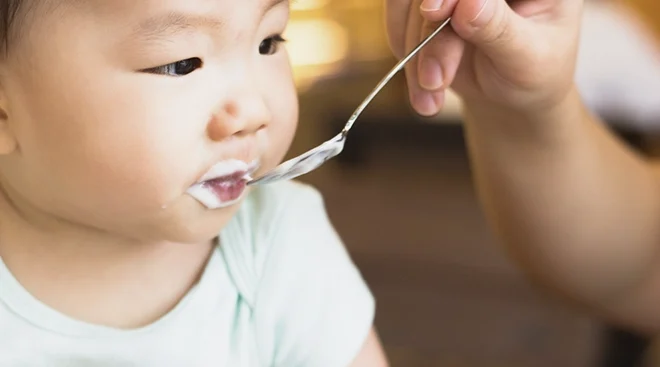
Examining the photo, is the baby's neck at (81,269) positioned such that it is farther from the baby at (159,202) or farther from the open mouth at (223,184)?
the open mouth at (223,184)

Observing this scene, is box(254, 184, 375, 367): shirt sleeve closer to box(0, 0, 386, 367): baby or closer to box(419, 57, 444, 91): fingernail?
box(0, 0, 386, 367): baby

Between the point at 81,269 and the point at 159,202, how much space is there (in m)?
0.13

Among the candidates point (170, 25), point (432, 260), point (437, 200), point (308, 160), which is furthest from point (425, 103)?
point (437, 200)

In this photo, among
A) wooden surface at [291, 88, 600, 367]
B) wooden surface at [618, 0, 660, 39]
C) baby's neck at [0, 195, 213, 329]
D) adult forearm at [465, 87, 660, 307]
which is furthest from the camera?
wooden surface at [618, 0, 660, 39]

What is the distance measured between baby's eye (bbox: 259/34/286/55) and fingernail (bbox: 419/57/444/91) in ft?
0.43

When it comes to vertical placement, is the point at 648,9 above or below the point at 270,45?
below

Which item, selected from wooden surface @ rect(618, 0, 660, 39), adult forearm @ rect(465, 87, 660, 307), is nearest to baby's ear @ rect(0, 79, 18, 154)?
adult forearm @ rect(465, 87, 660, 307)

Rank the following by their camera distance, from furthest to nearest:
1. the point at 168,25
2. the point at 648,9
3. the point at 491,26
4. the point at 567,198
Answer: the point at 648,9, the point at 567,198, the point at 491,26, the point at 168,25

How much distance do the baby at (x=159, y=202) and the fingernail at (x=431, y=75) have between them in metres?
0.12

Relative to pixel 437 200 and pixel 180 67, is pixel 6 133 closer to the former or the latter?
pixel 180 67

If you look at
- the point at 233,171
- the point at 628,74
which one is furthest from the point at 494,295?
the point at 233,171

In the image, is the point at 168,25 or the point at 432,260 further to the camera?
the point at 432,260

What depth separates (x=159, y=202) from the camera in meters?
0.53

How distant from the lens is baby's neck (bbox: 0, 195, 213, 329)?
61cm
